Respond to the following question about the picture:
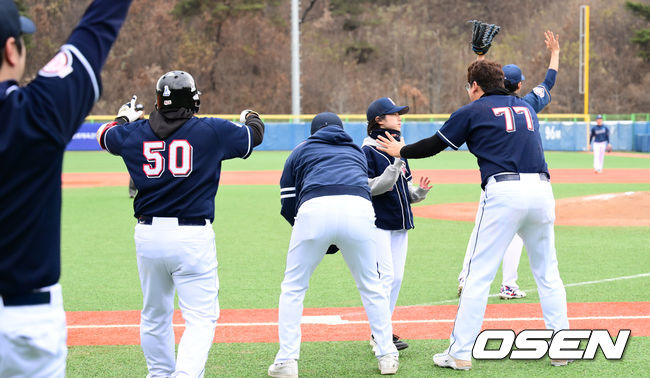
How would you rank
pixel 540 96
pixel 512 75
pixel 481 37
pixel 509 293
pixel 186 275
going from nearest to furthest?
pixel 186 275 < pixel 481 37 < pixel 540 96 < pixel 512 75 < pixel 509 293

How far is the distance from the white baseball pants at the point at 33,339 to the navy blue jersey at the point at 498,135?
11.4ft

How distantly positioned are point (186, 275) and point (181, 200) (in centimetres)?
45

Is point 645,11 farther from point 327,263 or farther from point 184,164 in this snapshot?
point 184,164

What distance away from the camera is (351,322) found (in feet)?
23.6

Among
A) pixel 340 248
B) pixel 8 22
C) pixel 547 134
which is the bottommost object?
pixel 547 134

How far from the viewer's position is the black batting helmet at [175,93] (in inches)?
187

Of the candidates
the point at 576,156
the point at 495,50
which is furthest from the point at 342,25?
the point at 576,156

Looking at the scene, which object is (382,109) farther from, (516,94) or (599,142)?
(599,142)

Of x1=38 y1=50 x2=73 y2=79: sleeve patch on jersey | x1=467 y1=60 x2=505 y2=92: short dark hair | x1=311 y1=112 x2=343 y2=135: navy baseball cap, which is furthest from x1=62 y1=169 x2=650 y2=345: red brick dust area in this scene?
x1=38 y1=50 x2=73 y2=79: sleeve patch on jersey

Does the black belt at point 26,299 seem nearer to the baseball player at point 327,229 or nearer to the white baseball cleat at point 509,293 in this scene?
the baseball player at point 327,229

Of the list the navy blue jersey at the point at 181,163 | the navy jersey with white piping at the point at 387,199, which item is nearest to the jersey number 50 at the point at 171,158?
the navy blue jersey at the point at 181,163

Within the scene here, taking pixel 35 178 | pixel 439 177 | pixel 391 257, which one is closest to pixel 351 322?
pixel 391 257

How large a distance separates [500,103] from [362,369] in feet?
7.22

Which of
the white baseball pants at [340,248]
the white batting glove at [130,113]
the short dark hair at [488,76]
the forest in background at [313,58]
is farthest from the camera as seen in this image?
the forest in background at [313,58]
